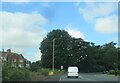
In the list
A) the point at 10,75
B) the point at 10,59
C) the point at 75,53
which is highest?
the point at 75,53

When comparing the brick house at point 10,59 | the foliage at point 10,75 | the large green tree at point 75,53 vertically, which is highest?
the large green tree at point 75,53

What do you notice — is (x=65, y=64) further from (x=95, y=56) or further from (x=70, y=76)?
(x=70, y=76)

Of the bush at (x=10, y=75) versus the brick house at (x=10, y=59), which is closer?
the bush at (x=10, y=75)

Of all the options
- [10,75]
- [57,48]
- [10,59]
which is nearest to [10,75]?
[10,75]

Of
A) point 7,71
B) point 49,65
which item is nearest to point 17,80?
point 7,71

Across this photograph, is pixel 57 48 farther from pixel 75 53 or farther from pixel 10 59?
pixel 10 59

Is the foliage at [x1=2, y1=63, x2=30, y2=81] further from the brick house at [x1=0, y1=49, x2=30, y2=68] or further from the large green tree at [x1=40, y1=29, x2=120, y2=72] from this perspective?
the large green tree at [x1=40, y1=29, x2=120, y2=72]

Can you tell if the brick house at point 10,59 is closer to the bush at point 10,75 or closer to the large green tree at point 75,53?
the bush at point 10,75

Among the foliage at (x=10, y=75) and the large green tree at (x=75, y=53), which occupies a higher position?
the large green tree at (x=75, y=53)

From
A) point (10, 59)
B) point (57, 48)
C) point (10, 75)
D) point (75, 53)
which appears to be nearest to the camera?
point (10, 75)

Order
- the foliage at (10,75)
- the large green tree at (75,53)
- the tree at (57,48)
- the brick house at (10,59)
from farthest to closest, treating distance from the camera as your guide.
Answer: the large green tree at (75,53), the tree at (57,48), the brick house at (10,59), the foliage at (10,75)

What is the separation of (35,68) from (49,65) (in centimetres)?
6443

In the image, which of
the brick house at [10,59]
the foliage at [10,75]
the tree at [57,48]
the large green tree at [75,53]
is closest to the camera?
the foliage at [10,75]

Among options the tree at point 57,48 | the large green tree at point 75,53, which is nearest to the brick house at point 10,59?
the tree at point 57,48
